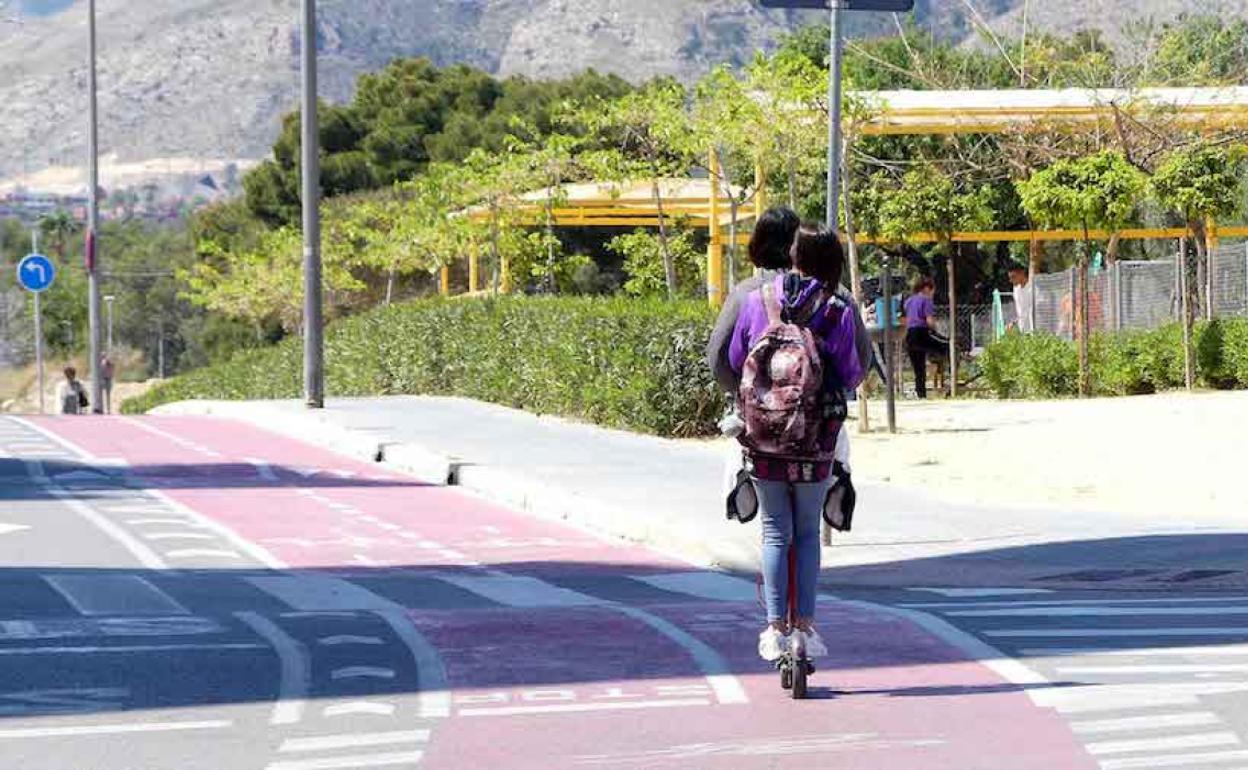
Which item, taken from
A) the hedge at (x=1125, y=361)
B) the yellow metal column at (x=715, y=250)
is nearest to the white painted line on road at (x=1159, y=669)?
the hedge at (x=1125, y=361)

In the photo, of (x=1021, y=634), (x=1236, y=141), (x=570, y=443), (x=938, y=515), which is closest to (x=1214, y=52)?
(x=1236, y=141)

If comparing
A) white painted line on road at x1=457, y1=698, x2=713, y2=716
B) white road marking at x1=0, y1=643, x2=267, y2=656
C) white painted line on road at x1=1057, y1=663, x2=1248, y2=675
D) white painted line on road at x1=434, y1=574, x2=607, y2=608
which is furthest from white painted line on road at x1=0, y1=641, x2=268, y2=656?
white painted line on road at x1=1057, y1=663, x2=1248, y2=675

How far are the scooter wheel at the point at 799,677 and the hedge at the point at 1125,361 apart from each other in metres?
22.2

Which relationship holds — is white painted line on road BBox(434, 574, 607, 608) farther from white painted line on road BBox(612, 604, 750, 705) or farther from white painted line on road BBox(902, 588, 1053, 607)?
white painted line on road BBox(902, 588, 1053, 607)

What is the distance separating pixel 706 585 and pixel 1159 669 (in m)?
4.68

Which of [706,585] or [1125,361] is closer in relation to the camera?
[706,585]

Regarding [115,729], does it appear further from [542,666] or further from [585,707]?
[542,666]

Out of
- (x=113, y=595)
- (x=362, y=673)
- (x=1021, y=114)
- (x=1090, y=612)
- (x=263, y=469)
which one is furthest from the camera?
(x=1021, y=114)

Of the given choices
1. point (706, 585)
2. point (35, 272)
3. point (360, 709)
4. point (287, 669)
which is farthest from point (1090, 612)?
point (35, 272)

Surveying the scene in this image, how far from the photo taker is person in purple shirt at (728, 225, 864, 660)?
10344mm

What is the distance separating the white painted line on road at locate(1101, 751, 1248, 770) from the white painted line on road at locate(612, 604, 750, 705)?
1.84 meters

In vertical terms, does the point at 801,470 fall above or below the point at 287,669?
above

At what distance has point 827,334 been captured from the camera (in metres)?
10.4

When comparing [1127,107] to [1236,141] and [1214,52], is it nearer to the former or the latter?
[1236,141]
